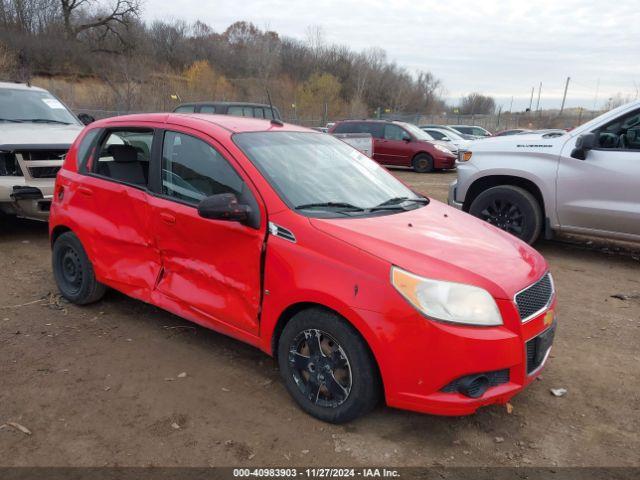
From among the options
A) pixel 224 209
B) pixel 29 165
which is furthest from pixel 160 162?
pixel 29 165

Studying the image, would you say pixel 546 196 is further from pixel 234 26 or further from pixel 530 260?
pixel 234 26

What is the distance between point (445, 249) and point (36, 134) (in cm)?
597

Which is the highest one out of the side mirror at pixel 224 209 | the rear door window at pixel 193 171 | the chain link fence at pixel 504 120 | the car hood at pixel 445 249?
the chain link fence at pixel 504 120

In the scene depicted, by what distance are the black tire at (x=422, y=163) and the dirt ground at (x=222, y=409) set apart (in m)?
12.5

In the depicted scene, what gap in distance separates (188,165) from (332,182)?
1.00m

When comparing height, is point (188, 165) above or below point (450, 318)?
above

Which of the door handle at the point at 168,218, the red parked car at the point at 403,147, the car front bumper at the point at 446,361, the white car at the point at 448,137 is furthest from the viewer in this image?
the white car at the point at 448,137

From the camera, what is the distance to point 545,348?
9.67 feet

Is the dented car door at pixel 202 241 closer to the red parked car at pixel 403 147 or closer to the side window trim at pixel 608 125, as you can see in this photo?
the side window trim at pixel 608 125

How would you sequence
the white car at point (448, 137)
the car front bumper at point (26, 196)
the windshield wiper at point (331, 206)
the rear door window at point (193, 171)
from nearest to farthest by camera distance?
the windshield wiper at point (331, 206), the rear door window at point (193, 171), the car front bumper at point (26, 196), the white car at point (448, 137)

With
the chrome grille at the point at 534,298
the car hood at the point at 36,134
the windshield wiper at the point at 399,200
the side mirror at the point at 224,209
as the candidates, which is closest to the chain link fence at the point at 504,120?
the car hood at the point at 36,134

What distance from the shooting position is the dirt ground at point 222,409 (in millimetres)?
2670

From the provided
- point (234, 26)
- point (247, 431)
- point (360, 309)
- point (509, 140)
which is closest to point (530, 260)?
point (360, 309)

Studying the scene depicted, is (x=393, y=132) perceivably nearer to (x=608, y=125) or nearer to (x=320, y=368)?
(x=608, y=125)
